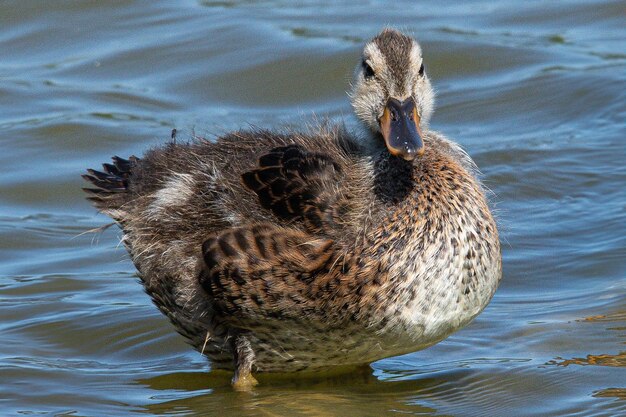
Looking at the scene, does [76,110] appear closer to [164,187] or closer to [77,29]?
[77,29]

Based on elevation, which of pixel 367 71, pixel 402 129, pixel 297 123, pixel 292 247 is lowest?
pixel 292 247

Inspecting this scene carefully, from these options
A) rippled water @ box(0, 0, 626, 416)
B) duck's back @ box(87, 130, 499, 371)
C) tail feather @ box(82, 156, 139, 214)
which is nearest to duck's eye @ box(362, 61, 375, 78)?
duck's back @ box(87, 130, 499, 371)

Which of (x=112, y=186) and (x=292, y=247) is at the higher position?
(x=112, y=186)

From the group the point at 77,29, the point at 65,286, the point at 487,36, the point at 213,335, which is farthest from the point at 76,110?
the point at 213,335

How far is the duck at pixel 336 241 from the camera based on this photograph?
6238 millimetres

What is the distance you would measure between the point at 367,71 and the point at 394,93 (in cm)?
27

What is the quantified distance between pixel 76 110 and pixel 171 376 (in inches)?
185

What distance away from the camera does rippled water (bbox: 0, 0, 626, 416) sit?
6844 millimetres

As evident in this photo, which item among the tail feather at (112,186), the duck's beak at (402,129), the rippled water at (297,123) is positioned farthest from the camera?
the tail feather at (112,186)

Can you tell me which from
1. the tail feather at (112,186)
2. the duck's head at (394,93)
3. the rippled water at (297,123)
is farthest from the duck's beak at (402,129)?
the tail feather at (112,186)

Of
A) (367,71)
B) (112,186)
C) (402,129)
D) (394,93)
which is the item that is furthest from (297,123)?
(402,129)

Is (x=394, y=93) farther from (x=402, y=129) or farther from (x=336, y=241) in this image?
(x=336, y=241)

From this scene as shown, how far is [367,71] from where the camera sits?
6629 millimetres

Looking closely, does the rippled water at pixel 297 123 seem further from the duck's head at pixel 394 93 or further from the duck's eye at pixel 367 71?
the duck's eye at pixel 367 71
